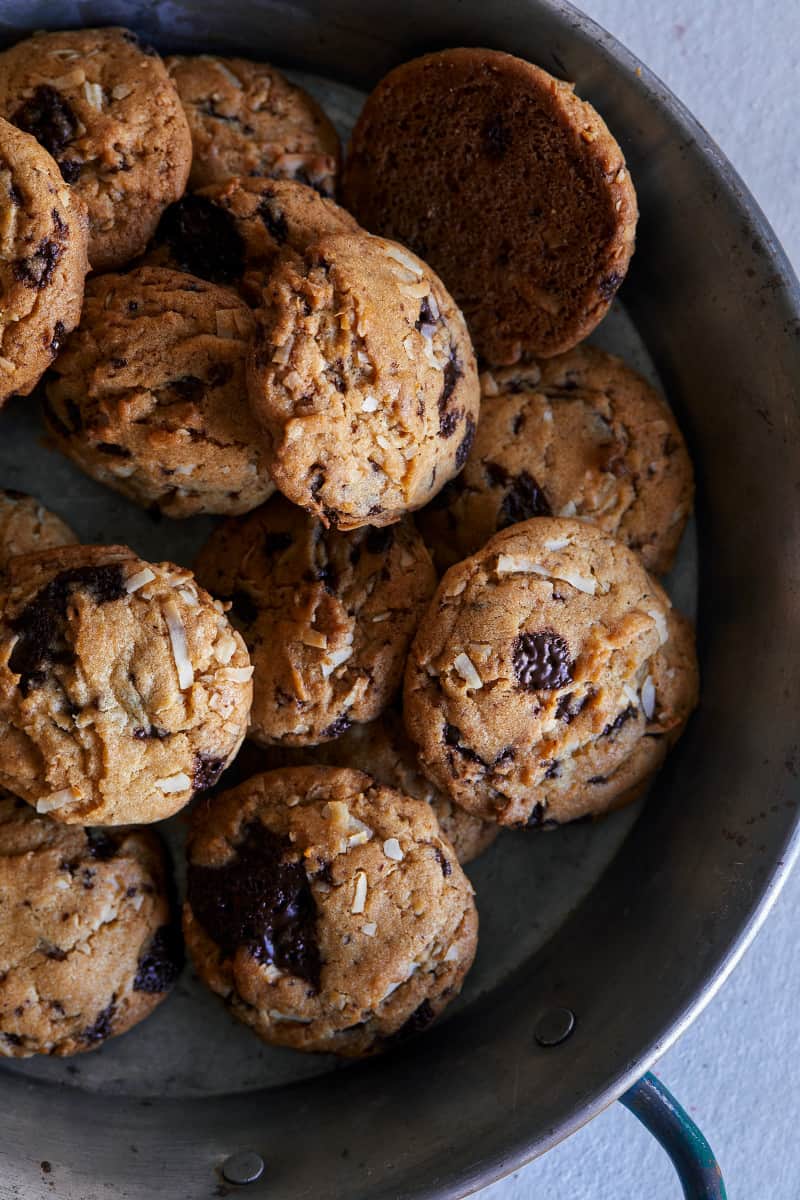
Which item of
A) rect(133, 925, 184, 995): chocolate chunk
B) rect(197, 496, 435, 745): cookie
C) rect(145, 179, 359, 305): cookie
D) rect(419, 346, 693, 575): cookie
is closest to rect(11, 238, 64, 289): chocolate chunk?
rect(145, 179, 359, 305): cookie

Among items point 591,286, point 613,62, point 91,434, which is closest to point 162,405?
point 91,434

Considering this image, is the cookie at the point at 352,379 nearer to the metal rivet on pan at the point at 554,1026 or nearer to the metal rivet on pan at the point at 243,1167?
the metal rivet on pan at the point at 554,1026

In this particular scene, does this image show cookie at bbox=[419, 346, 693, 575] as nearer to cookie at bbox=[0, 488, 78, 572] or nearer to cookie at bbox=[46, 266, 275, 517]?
cookie at bbox=[46, 266, 275, 517]

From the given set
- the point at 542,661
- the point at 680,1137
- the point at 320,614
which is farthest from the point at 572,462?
the point at 680,1137

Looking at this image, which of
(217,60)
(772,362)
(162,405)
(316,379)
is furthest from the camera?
(217,60)

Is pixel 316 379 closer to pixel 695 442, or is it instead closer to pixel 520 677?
pixel 520 677

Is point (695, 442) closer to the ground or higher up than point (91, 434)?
higher up

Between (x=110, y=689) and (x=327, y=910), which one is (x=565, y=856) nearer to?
(x=327, y=910)
